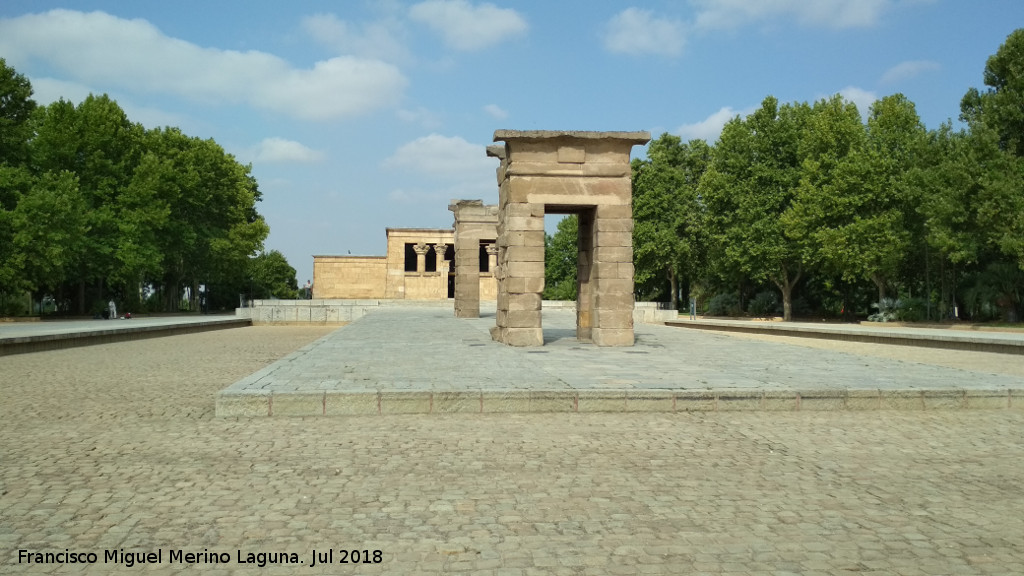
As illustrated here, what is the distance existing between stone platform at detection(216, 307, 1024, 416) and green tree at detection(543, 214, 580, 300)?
173 feet

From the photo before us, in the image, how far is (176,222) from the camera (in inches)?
1748

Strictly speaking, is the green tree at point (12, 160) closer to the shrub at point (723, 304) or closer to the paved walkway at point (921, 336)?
the paved walkway at point (921, 336)

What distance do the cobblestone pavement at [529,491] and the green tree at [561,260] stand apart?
5740 cm

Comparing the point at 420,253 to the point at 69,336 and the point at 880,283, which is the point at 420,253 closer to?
the point at 880,283

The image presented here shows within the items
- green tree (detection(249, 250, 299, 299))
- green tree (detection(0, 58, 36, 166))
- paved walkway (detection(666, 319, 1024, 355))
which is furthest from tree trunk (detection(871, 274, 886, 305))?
green tree (detection(249, 250, 299, 299))

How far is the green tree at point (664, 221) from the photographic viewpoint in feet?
158

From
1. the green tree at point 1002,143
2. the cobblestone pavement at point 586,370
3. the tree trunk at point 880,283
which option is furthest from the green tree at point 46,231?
the tree trunk at point 880,283

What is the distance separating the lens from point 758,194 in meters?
43.0

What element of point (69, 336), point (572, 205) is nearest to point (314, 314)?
point (69, 336)

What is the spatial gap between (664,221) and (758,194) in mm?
7717

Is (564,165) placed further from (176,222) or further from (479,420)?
(176,222)

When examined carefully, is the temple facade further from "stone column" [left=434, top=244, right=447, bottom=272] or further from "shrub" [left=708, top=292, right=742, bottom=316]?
"shrub" [left=708, top=292, right=742, bottom=316]

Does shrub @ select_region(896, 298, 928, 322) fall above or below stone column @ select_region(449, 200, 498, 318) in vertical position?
below

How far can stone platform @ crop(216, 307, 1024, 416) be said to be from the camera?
8289mm
